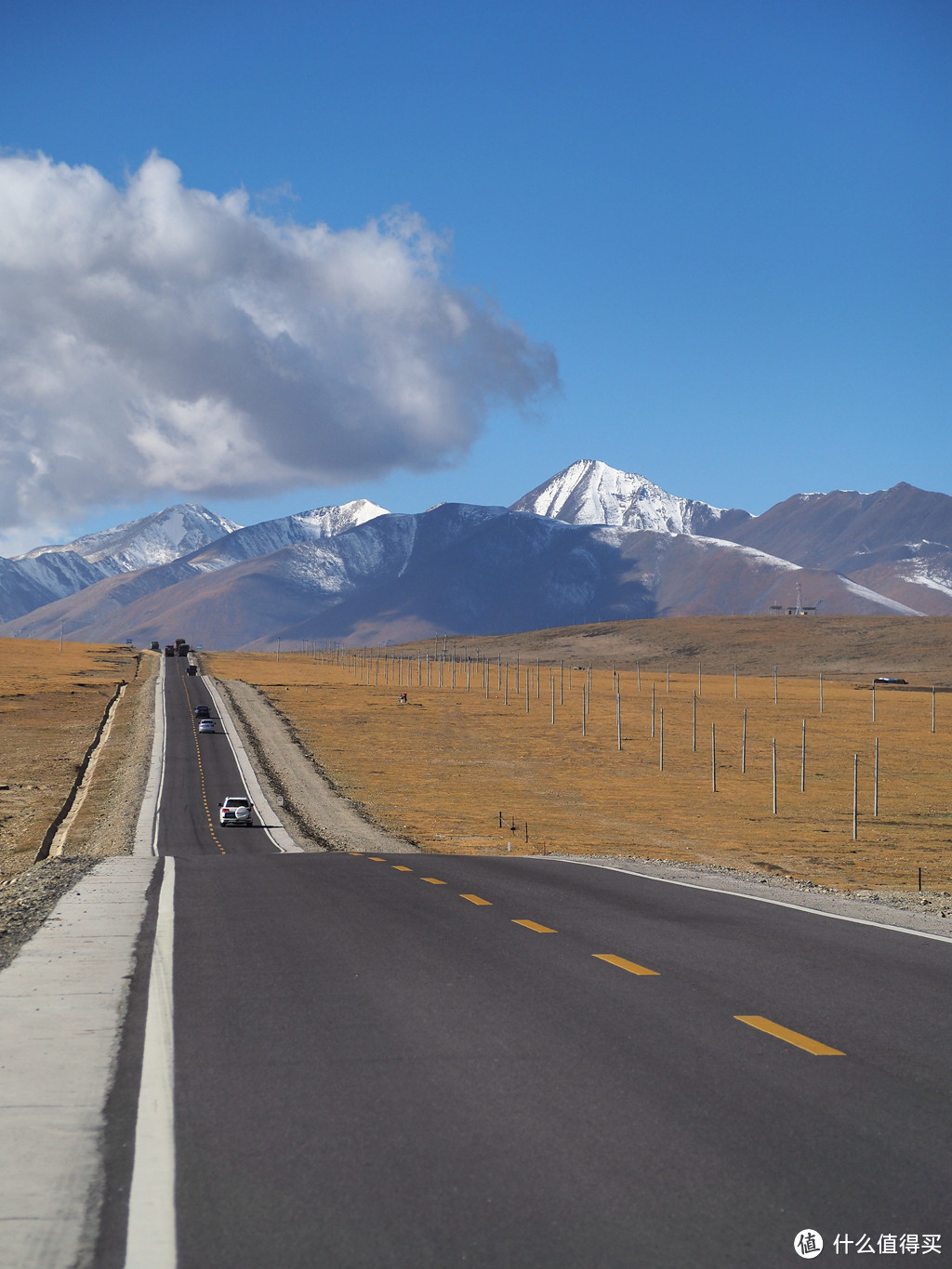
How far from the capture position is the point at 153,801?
5931 centimetres

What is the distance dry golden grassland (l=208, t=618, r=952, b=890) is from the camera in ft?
152

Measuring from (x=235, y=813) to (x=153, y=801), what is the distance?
29.6 feet

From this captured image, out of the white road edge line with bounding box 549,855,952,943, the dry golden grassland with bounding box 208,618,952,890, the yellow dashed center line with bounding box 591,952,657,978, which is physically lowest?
the dry golden grassland with bounding box 208,618,952,890

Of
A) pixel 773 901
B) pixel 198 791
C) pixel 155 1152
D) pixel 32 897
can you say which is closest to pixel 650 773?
pixel 198 791

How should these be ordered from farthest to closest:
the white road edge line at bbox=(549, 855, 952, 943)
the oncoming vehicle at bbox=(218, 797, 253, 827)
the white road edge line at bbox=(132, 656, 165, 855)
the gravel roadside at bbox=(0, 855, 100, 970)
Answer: the oncoming vehicle at bbox=(218, 797, 253, 827) → the white road edge line at bbox=(132, 656, 165, 855) → the white road edge line at bbox=(549, 855, 952, 943) → the gravel roadside at bbox=(0, 855, 100, 970)

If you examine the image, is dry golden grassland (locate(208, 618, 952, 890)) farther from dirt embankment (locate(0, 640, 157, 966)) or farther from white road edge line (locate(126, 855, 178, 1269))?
white road edge line (locate(126, 855, 178, 1269))

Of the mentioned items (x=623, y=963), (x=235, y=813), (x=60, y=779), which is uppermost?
(x=623, y=963)

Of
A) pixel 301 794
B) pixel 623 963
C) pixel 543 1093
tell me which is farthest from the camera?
pixel 301 794

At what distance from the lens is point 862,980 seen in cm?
1130

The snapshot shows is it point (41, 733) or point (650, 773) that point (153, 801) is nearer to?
point (650, 773)

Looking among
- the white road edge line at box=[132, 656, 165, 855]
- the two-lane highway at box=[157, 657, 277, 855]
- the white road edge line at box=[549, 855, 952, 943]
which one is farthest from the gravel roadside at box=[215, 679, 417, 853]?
the white road edge line at box=[549, 855, 952, 943]

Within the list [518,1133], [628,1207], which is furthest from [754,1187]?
[518,1133]

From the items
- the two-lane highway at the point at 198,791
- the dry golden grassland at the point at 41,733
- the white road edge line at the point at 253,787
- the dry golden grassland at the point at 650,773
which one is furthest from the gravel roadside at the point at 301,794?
the dry golden grassland at the point at 41,733

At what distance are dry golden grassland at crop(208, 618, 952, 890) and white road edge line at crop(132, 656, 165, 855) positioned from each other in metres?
10.5
